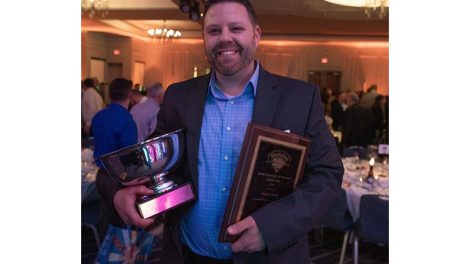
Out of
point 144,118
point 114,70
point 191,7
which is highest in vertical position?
point 191,7

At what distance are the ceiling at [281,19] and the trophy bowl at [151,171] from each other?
6458mm

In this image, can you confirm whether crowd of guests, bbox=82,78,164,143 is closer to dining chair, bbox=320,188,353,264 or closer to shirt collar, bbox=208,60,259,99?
dining chair, bbox=320,188,353,264

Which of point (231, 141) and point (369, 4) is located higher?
point (369, 4)

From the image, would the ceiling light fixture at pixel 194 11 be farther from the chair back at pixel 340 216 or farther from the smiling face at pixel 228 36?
the smiling face at pixel 228 36

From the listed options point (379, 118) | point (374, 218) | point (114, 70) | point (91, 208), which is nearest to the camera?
point (374, 218)

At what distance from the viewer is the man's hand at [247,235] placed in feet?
3.13

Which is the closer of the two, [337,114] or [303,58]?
[337,114]

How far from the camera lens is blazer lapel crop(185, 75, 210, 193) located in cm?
118

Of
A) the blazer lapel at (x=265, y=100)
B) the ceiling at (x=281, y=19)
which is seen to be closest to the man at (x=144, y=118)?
the ceiling at (x=281, y=19)

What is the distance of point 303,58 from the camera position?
13711 mm

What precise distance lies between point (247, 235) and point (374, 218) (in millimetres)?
2495

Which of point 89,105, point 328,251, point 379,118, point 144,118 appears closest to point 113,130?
point 144,118

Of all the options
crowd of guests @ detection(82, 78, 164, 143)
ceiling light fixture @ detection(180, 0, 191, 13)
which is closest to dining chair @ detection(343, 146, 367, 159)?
crowd of guests @ detection(82, 78, 164, 143)

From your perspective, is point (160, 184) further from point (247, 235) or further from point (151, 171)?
point (247, 235)
